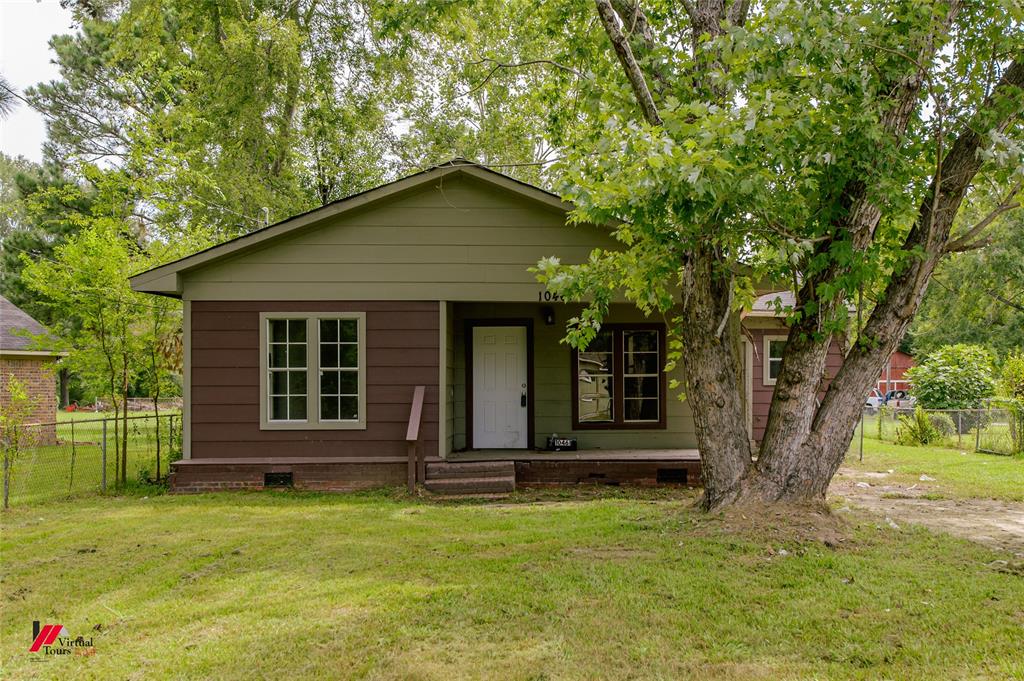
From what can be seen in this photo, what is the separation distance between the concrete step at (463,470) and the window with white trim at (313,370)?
116 centimetres

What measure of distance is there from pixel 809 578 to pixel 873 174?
10.4 feet

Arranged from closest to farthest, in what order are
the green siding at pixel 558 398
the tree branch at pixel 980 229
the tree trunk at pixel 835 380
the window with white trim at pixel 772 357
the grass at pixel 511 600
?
1. the grass at pixel 511 600
2. the tree branch at pixel 980 229
3. the tree trunk at pixel 835 380
4. the green siding at pixel 558 398
5. the window with white trim at pixel 772 357

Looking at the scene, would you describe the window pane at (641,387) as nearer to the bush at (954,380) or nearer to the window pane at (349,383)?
the window pane at (349,383)

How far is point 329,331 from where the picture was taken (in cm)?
970

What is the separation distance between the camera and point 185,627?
4.45 m

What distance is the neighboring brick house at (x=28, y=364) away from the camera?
53.3ft

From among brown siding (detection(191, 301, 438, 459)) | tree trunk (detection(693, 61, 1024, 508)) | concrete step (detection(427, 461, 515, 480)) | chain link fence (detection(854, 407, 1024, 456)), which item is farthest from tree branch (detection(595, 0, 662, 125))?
chain link fence (detection(854, 407, 1024, 456))

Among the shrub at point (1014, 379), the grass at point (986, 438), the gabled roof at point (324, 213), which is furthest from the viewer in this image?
the shrub at point (1014, 379)

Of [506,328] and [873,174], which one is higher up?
[873,174]

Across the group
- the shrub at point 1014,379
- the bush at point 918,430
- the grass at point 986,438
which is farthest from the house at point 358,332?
the shrub at point 1014,379

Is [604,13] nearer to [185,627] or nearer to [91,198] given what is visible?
[185,627]

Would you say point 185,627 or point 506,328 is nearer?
point 185,627

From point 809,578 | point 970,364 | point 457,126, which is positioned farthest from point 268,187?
point 970,364

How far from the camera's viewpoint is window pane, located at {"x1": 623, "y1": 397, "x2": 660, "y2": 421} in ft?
35.8
